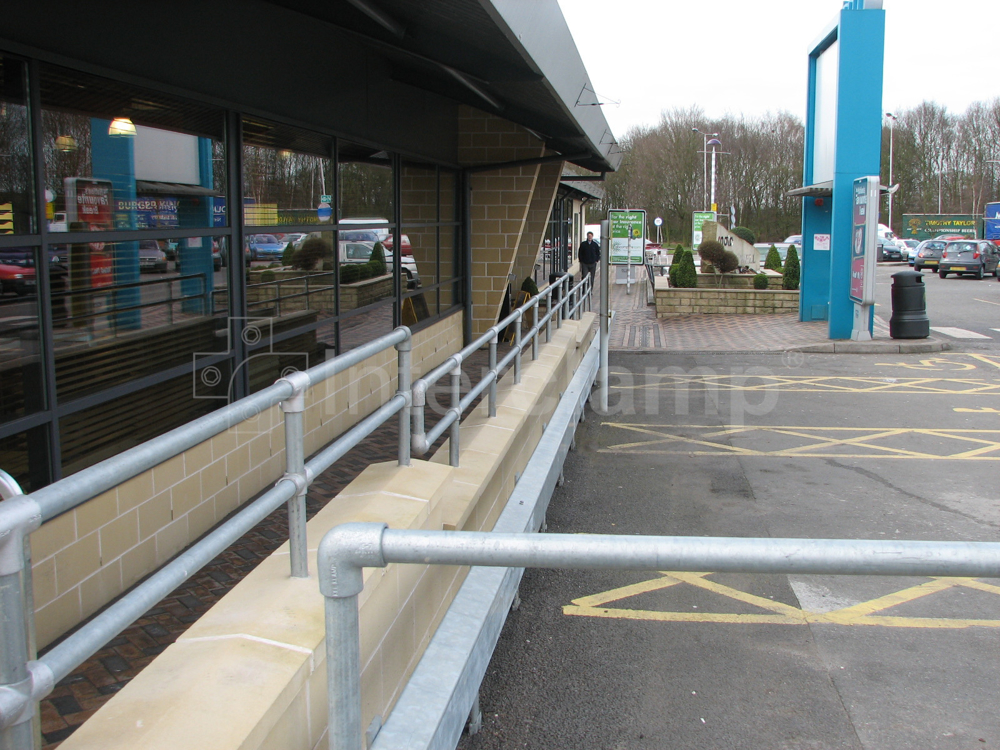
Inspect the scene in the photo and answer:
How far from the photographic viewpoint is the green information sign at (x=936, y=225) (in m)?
58.4

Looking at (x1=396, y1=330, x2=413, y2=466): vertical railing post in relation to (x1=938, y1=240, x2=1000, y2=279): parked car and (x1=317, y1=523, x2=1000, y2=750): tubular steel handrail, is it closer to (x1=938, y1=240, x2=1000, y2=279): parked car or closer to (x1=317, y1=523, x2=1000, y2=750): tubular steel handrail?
(x1=317, y1=523, x2=1000, y2=750): tubular steel handrail

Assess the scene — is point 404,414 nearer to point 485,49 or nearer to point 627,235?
point 485,49

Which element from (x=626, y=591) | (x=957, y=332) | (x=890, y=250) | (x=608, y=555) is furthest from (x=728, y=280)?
(x=890, y=250)

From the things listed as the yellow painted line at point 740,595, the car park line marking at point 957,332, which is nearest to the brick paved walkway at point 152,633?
the yellow painted line at point 740,595

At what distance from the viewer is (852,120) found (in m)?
16.3

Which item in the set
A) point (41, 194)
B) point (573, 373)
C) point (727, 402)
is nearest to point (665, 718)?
point (41, 194)

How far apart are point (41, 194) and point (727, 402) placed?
344 inches

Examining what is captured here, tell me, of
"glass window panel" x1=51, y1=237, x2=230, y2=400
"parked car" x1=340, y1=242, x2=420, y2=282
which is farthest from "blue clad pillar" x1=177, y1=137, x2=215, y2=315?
"parked car" x1=340, y1=242, x2=420, y2=282

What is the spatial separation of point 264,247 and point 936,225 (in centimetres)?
6095

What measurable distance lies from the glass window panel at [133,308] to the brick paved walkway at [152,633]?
108 cm

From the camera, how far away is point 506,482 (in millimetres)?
5621

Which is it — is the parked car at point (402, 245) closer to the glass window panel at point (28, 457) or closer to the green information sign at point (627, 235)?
the glass window panel at point (28, 457)

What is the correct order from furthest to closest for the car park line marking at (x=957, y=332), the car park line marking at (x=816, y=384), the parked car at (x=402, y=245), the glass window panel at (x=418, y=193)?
the car park line marking at (x=957, y=332), the car park line marking at (x=816, y=384), the glass window panel at (x=418, y=193), the parked car at (x=402, y=245)

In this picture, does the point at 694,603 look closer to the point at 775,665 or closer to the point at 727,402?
the point at 775,665
